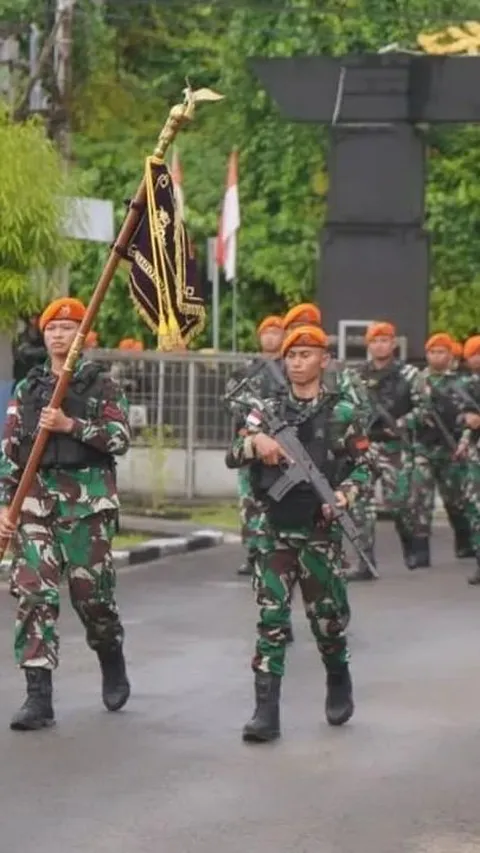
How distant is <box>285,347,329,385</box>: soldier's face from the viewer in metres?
9.05

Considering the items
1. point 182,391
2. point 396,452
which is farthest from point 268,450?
point 182,391

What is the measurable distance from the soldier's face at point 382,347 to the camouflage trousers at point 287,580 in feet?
23.5

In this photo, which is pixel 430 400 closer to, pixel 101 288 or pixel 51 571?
pixel 51 571

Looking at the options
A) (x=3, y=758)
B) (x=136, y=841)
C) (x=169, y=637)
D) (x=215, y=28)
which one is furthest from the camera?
(x=215, y=28)

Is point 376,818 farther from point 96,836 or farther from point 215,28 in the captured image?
point 215,28

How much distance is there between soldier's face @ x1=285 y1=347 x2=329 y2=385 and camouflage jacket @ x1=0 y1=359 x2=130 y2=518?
723mm

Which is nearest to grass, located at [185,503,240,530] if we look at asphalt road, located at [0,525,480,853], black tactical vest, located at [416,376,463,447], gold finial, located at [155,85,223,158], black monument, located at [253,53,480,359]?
black monument, located at [253,53,480,359]

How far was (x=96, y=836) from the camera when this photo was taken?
7160mm

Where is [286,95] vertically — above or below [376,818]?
above

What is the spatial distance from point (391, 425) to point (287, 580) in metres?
7.44

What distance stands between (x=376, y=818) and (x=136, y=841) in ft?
2.81

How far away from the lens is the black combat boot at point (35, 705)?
30.3 ft

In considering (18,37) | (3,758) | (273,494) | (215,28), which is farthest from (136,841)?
(215,28)

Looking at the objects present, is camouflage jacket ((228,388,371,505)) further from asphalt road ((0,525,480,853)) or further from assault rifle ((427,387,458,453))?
assault rifle ((427,387,458,453))
